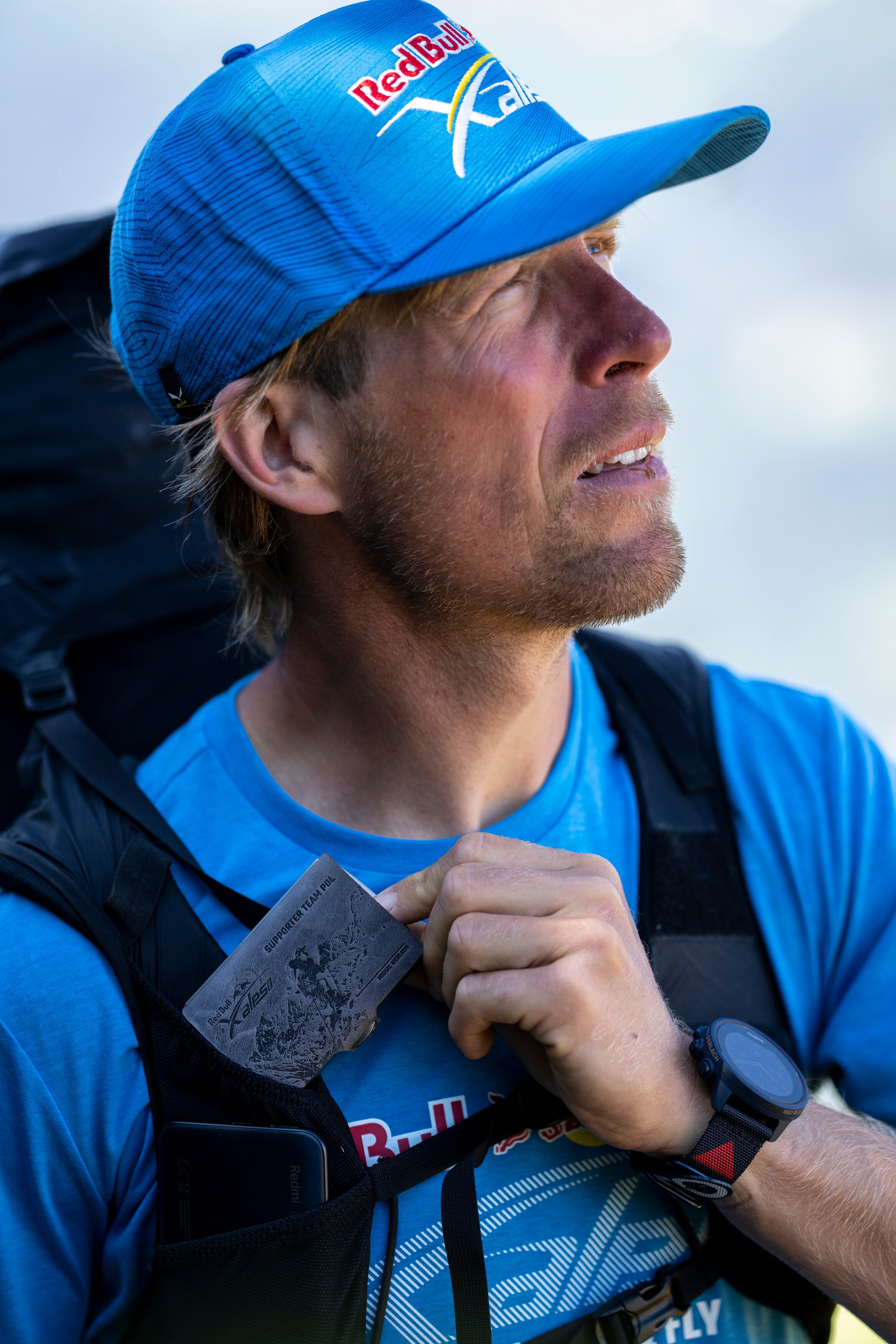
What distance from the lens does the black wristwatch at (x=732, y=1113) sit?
3.84 feet

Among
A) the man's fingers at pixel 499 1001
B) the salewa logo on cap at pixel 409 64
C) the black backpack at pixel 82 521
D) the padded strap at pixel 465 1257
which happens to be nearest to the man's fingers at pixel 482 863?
the man's fingers at pixel 499 1001

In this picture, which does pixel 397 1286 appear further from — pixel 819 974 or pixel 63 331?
pixel 63 331

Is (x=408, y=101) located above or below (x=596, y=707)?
above

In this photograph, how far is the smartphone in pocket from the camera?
1.21 m

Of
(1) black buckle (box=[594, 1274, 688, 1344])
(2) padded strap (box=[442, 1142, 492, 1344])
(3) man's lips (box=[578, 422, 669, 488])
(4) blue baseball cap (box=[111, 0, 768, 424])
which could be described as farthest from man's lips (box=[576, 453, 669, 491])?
(1) black buckle (box=[594, 1274, 688, 1344])

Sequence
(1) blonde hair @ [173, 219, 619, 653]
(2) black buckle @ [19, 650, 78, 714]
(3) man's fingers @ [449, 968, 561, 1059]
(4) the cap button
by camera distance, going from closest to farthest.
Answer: (3) man's fingers @ [449, 968, 561, 1059]
(1) blonde hair @ [173, 219, 619, 653]
(4) the cap button
(2) black buckle @ [19, 650, 78, 714]

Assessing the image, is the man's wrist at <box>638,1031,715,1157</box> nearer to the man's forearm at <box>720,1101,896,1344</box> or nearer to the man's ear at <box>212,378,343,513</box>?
the man's forearm at <box>720,1101,896,1344</box>

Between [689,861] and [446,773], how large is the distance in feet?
1.33

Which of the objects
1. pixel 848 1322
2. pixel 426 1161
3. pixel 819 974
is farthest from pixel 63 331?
pixel 848 1322

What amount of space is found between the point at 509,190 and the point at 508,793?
2.98 ft

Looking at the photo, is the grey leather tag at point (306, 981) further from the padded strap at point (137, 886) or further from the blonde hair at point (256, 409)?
the blonde hair at point (256, 409)

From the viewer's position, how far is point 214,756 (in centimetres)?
163

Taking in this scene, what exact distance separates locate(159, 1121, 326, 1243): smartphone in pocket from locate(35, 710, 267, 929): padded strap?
0.92 ft

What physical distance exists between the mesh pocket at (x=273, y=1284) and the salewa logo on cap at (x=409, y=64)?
145 centimetres
